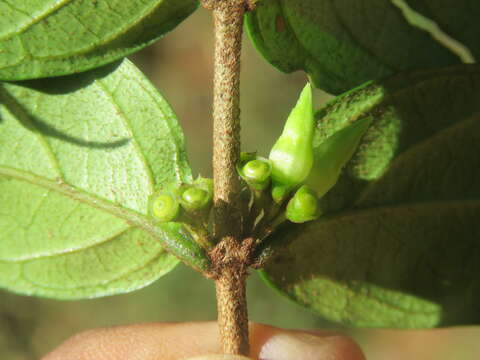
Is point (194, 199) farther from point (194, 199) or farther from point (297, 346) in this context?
point (297, 346)

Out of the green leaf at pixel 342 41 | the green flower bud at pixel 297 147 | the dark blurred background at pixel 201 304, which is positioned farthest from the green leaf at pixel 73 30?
the dark blurred background at pixel 201 304

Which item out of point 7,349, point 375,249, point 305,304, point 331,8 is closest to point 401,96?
point 331,8

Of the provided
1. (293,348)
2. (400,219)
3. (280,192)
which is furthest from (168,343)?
(280,192)

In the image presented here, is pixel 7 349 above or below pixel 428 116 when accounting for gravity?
above

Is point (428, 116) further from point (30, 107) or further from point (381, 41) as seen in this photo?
point (30, 107)

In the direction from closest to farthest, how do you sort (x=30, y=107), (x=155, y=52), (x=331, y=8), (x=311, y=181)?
(x=311, y=181), (x=331, y=8), (x=30, y=107), (x=155, y=52)

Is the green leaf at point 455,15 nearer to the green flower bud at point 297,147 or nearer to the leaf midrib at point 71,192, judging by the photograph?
the green flower bud at point 297,147
